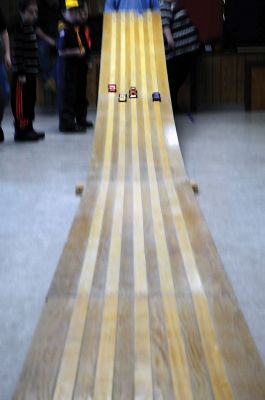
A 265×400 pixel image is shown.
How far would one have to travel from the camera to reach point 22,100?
19.4 feet

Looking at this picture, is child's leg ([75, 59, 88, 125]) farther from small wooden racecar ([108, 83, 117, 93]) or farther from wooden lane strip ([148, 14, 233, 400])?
wooden lane strip ([148, 14, 233, 400])

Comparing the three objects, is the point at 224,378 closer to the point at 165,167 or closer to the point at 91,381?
the point at 91,381

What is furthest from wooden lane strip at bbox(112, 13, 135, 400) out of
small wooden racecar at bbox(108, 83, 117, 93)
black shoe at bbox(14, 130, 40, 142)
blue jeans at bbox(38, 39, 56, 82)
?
blue jeans at bbox(38, 39, 56, 82)

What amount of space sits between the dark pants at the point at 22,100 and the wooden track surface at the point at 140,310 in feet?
7.15

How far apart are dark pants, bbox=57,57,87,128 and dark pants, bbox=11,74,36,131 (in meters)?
0.38

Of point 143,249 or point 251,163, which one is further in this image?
point 251,163

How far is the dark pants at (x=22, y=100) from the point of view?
19.2ft

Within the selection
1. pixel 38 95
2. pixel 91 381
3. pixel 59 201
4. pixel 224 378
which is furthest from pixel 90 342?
pixel 38 95

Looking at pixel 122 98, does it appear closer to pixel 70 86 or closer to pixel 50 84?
pixel 70 86

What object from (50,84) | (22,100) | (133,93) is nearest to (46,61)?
(50,84)

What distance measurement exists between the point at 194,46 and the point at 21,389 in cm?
640

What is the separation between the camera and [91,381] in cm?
177

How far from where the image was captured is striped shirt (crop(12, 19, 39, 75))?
5719 mm

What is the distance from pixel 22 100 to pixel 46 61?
7.23ft
